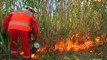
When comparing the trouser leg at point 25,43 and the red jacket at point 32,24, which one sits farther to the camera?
the red jacket at point 32,24

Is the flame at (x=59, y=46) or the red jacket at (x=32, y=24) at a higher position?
the red jacket at (x=32, y=24)

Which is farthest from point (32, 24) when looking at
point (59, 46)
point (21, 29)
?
point (59, 46)

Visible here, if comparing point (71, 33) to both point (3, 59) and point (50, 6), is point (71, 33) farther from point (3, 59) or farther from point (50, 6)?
point (3, 59)

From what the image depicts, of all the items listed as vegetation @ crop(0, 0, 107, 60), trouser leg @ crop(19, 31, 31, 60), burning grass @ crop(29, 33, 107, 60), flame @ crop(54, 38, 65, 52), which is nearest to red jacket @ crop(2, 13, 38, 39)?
trouser leg @ crop(19, 31, 31, 60)

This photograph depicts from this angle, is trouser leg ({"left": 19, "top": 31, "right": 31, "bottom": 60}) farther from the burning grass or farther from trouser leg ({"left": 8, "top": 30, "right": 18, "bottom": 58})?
the burning grass

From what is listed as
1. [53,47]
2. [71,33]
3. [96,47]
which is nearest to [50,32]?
[53,47]

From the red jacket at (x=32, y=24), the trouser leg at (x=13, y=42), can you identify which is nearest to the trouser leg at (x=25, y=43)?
the trouser leg at (x=13, y=42)

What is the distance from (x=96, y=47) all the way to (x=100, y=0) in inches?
68.0

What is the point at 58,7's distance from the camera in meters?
10.7

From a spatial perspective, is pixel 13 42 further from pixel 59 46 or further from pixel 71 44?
pixel 71 44

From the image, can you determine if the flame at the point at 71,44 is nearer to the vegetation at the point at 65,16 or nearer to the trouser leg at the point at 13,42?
the vegetation at the point at 65,16

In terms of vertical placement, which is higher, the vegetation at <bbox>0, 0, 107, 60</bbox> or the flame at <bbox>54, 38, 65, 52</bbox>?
the vegetation at <bbox>0, 0, 107, 60</bbox>

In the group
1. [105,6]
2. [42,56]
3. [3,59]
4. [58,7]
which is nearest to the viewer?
[3,59]

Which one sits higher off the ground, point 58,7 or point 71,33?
point 58,7
